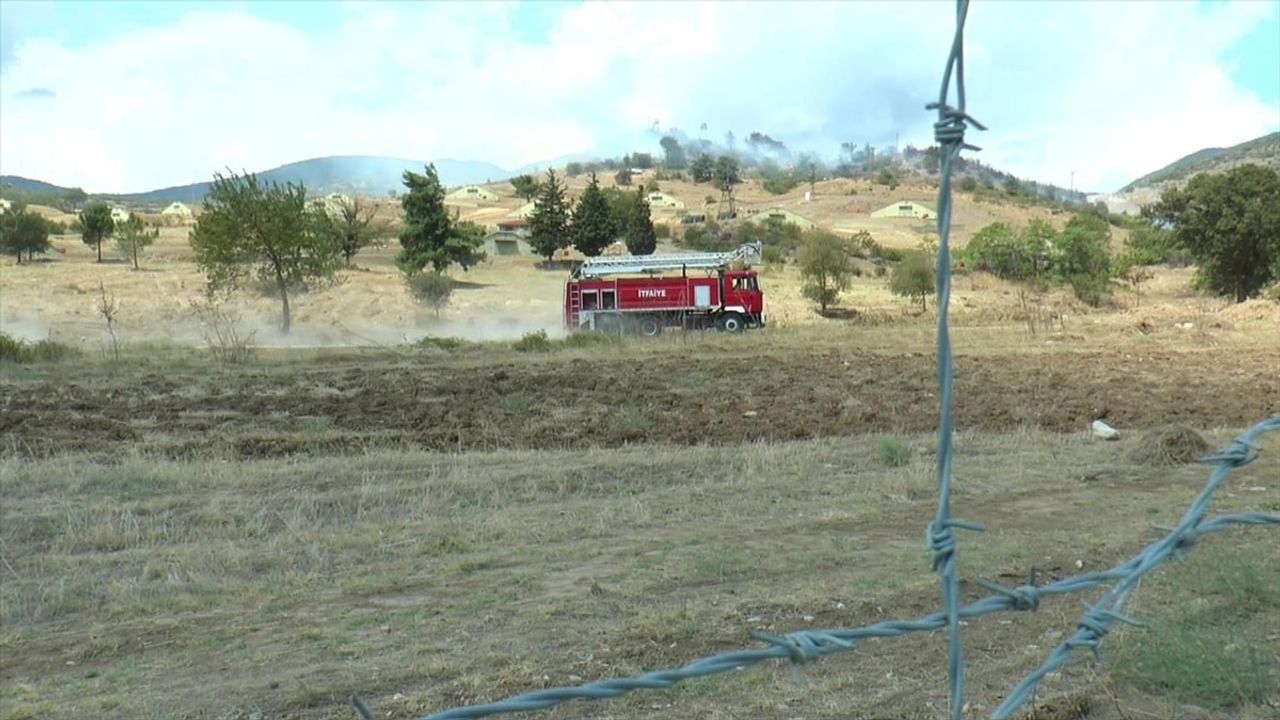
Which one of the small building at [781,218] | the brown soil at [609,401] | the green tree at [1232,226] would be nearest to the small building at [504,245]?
the small building at [781,218]

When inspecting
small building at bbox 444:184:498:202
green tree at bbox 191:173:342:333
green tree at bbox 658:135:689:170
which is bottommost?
green tree at bbox 191:173:342:333

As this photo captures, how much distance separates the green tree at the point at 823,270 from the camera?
48.3m

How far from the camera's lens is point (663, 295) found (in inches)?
1486

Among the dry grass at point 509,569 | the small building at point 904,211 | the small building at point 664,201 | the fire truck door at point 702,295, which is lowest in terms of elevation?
the dry grass at point 509,569

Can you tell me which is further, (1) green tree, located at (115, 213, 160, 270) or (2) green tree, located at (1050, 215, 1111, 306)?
(1) green tree, located at (115, 213, 160, 270)

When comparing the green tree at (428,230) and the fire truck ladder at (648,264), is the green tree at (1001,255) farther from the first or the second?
the green tree at (428,230)

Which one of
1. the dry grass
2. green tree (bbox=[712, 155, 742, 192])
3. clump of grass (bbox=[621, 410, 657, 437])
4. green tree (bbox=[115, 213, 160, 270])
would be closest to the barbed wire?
the dry grass

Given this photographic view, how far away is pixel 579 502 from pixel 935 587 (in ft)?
13.1

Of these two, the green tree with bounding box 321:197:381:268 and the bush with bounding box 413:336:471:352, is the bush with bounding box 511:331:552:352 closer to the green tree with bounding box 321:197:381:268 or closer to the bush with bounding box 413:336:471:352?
Result: the bush with bounding box 413:336:471:352

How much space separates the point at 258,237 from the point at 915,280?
1078 inches

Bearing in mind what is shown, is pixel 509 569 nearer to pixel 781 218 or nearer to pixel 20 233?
pixel 20 233

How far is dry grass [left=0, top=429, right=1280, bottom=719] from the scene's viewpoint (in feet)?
16.7

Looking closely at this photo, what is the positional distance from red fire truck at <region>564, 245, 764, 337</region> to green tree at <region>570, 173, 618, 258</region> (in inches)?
1259

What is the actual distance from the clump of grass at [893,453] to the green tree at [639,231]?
6071cm
